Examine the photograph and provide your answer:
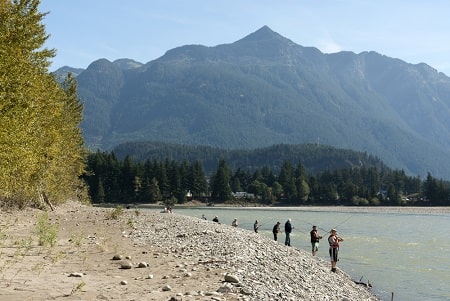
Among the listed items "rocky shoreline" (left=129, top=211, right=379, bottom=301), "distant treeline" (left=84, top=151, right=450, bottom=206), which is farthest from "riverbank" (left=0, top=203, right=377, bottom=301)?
"distant treeline" (left=84, top=151, right=450, bottom=206)

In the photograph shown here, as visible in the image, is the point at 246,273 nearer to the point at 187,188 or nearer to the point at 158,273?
the point at 158,273

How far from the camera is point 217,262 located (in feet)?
63.0

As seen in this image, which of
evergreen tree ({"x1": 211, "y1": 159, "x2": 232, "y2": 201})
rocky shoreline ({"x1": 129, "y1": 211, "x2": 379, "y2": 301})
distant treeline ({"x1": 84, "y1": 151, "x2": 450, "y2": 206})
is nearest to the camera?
rocky shoreline ({"x1": 129, "y1": 211, "x2": 379, "y2": 301})

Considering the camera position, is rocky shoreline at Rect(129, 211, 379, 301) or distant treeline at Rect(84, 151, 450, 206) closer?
rocky shoreline at Rect(129, 211, 379, 301)

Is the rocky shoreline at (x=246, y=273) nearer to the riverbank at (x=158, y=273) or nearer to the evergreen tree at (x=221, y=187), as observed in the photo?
the riverbank at (x=158, y=273)

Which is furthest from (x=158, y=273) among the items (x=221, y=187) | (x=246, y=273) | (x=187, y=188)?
(x=221, y=187)

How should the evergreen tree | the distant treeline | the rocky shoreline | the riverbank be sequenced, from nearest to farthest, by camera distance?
the riverbank
the rocky shoreline
the distant treeline
the evergreen tree

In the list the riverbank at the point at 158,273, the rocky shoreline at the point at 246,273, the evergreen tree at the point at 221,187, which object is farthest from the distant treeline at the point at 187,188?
the riverbank at the point at 158,273

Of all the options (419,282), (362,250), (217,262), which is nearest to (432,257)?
(362,250)

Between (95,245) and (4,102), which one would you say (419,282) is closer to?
(95,245)

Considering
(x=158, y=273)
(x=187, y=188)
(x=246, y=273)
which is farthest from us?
(x=187, y=188)

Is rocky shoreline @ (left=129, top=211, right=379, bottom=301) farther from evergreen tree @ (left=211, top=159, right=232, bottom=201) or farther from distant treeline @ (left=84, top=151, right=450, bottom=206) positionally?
evergreen tree @ (left=211, top=159, right=232, bottom=201)

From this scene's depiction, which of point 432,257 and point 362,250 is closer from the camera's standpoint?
point 432,257

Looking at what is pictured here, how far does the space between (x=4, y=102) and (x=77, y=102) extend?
1771 inches
